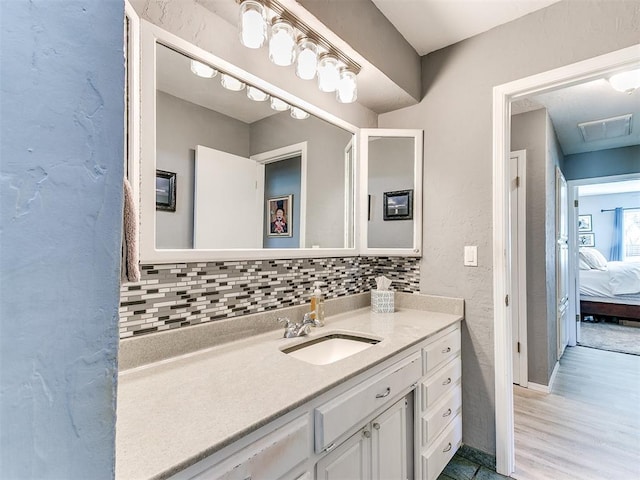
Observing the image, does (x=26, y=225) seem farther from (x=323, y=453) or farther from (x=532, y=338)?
(x=532, y=338)

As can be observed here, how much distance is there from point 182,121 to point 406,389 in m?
1.39

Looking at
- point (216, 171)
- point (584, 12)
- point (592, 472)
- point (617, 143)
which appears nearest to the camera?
point (216, 171)

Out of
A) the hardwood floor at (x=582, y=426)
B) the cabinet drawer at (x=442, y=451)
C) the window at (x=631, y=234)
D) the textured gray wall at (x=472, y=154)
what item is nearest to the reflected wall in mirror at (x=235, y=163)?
the textured gray wall at (x=472, y=154)

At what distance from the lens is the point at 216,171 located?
1.30m

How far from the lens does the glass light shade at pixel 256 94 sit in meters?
1.41

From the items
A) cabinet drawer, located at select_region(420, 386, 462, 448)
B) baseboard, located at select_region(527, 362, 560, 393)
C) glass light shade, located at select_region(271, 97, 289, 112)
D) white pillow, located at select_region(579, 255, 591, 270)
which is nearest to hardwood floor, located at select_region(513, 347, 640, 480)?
baseboard, located at select_region(527, 362, 560, 393)

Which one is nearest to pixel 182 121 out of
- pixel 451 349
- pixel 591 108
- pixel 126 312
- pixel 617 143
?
pixel 126 312

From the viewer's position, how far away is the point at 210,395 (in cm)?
88

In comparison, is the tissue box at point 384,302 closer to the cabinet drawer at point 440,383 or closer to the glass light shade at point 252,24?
the cabinet drawer at point 440,383

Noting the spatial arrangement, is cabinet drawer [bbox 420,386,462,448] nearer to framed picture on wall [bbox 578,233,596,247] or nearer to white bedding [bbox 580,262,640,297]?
white bedding [bbox 580,262,640,297]

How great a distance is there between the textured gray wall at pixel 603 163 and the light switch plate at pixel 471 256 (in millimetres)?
3068

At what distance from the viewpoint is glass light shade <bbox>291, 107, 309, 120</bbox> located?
63.7 inches

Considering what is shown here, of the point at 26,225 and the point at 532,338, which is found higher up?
the point at 26,225

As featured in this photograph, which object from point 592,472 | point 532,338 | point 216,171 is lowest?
point 592,472
